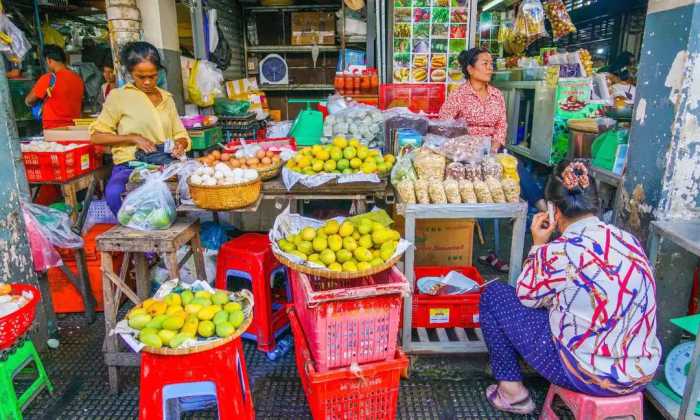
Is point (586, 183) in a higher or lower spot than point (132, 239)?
higher

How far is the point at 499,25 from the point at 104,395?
316 inches

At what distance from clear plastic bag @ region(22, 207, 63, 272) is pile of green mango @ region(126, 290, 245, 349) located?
4.66ft

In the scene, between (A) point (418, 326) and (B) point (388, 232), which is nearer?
(B) point (388, 232)

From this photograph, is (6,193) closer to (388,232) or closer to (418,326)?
(388,232)

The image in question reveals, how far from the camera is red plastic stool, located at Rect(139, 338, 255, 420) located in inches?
82.2

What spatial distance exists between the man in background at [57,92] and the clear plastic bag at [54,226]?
3.07 metres

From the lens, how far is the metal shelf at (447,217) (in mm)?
2773

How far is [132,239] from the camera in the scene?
104 inches

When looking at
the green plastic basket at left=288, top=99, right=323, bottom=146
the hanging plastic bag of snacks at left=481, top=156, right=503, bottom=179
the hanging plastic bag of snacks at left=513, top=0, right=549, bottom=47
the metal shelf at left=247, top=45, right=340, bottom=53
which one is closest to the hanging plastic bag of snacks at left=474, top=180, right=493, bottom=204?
the hanging plastic bag of snacks at left=481, top=156, right=503, bottom=179

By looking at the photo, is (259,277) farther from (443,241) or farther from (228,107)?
(228,107)

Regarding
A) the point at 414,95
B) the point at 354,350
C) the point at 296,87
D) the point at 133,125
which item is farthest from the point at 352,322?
the point at 296,87

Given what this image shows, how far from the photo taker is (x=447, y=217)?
9.16 feet

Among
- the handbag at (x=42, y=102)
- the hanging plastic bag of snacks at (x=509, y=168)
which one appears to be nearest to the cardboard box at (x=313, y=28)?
the handbag at (x=42, y=102)

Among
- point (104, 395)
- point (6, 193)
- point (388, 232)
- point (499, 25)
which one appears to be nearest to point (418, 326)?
point (388, 232)
